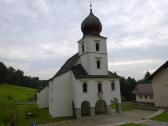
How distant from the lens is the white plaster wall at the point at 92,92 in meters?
33.2

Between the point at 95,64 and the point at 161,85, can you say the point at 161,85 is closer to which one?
the point at 161,85

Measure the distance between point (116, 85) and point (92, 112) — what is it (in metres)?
6.17

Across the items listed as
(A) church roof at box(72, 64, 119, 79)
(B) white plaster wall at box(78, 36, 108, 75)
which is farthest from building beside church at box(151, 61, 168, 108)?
(B) white plaster wall at box(78, 36, 108, 75)

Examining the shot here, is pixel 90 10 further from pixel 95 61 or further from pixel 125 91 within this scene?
pixel 125 91

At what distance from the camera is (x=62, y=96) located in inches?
1383

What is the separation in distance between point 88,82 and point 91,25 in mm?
9494

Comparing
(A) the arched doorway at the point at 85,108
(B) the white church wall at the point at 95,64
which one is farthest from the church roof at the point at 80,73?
(A) the arched doorway at the point at 85,108

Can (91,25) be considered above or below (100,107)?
above

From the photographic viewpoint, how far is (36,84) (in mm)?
116938

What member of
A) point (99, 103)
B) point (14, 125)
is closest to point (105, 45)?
point (99, 103)

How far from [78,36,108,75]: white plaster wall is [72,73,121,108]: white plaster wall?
175 centimetres

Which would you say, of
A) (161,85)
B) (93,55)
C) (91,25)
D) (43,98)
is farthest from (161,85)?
(43,98)

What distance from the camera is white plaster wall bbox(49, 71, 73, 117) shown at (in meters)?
34.6

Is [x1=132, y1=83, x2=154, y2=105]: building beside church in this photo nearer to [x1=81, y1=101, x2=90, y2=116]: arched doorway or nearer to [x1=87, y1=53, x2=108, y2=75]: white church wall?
[x1=87, y1=53, x2=108, y2=75]: white church wall
